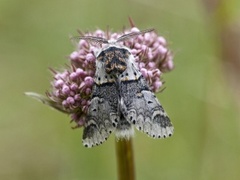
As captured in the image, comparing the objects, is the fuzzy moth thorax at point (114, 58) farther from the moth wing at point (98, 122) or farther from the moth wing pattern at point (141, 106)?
the moth wing at point (98, 122)

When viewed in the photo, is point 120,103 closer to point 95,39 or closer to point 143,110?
point 143,110

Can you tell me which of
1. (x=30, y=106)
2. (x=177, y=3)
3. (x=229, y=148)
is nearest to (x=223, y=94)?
(x=229, y=148)

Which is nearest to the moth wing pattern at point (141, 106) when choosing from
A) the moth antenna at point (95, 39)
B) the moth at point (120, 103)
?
the moth at point (120, 103)

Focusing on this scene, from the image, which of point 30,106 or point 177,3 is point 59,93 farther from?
point 177,3

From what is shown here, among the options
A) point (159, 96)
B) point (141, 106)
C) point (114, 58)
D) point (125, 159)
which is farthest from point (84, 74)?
point (159, 96)

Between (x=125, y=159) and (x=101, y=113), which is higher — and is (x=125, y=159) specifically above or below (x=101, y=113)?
below
